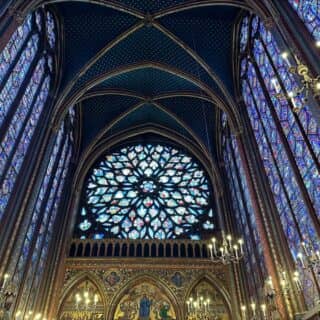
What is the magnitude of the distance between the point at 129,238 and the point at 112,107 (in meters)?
8.20

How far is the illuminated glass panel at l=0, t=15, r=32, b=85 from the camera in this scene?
34.5 feet

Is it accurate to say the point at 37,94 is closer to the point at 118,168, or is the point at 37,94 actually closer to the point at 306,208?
the point at 118,168

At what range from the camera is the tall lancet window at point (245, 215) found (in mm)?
12922

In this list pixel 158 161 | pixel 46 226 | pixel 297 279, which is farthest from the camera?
pixel 158 161

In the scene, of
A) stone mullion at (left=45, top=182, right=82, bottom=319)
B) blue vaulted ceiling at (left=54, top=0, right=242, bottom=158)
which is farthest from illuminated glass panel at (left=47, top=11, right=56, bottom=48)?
stone mullion at (left=45, top=182, right=82, bottom=319)

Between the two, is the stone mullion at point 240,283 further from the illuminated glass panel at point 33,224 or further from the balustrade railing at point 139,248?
the illuminated glass panel at point 33,224

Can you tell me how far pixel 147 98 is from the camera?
19734 millimetres

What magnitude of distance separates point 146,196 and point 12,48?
10969 millimetres

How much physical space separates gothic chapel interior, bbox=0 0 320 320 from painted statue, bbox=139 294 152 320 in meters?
0.05

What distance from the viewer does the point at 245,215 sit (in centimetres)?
1463

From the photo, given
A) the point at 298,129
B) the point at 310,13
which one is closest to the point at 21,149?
the point at 298,129

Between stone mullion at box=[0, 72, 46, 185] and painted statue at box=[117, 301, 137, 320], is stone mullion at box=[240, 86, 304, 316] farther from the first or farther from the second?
stone mullion at box=[0, 72, 46, 185]

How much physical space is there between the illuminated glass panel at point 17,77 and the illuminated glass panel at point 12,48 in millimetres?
313

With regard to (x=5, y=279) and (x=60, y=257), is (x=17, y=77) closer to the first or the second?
(x=5, y=279)
